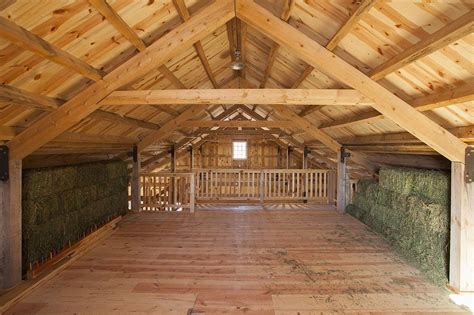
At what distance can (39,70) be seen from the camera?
275 centimetres

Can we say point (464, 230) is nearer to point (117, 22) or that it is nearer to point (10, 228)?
point (117, 22)

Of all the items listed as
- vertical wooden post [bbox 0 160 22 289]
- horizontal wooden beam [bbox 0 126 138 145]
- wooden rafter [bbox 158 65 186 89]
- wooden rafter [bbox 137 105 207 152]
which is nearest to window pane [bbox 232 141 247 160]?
wooden rafter [bbox 137 105 207 152]

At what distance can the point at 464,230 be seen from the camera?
3.21 m

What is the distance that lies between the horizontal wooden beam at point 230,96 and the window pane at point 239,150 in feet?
36.7

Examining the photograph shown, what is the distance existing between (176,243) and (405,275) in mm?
3680

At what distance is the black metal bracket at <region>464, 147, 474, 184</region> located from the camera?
315 centimetres

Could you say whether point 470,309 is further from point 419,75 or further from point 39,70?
point 39,70

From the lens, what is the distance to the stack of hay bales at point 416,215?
142 inches

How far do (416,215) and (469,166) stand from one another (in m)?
1.27

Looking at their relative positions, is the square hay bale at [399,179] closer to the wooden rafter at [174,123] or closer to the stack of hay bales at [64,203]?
the wooden rafter at [174,123]

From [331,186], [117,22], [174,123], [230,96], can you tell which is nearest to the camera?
[117,22]

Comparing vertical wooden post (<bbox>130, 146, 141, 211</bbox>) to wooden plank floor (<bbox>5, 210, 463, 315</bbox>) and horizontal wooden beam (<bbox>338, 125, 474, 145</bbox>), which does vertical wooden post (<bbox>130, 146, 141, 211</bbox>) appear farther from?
horizontal wooden beam (<bbox>338, 125, 474, 145</bbox>)

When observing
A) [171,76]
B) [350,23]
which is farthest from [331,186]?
[350,23]

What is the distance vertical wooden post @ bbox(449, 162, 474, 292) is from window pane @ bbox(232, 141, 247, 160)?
1172 cm
